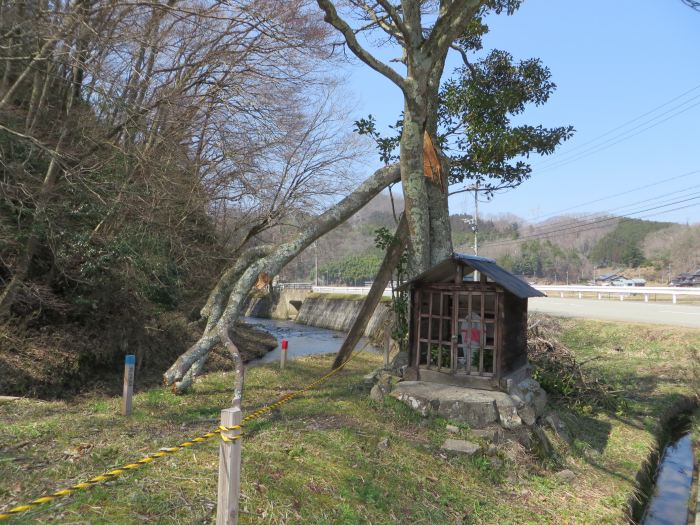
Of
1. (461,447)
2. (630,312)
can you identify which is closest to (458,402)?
(461,447)

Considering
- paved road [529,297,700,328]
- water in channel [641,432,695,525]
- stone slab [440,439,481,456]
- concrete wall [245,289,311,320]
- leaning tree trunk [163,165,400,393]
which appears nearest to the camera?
stone slab [440,439,481,456]

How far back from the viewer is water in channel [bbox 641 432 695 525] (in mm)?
6594

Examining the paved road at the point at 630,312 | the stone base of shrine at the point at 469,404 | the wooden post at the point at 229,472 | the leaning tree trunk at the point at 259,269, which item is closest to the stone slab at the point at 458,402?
the stone base of shrine at the point at 469,404

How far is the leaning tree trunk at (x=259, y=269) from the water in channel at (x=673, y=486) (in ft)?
21.1

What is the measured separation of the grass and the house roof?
2.13 metres

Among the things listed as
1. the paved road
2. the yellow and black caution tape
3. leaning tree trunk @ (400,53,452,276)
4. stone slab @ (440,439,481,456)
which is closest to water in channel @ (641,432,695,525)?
stone slab @ (440,439,481,456)

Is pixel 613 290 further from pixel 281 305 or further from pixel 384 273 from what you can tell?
pixel 281 305

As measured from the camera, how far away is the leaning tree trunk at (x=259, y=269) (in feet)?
26.0

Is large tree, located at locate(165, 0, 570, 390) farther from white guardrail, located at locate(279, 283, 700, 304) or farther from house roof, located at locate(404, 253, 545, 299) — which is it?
white guardrail, located at locate(279, 283, 700, 304)

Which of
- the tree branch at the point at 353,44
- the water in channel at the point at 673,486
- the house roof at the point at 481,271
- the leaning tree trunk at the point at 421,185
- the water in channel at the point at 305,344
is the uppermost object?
the tree branch at the point at 353,44

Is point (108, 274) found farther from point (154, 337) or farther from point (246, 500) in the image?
point (246, 500)

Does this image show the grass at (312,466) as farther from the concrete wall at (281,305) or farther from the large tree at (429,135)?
the concrete wall at (281,305)

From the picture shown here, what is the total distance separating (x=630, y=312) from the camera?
20.3 metres

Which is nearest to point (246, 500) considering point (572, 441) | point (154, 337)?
point (572, 441)
